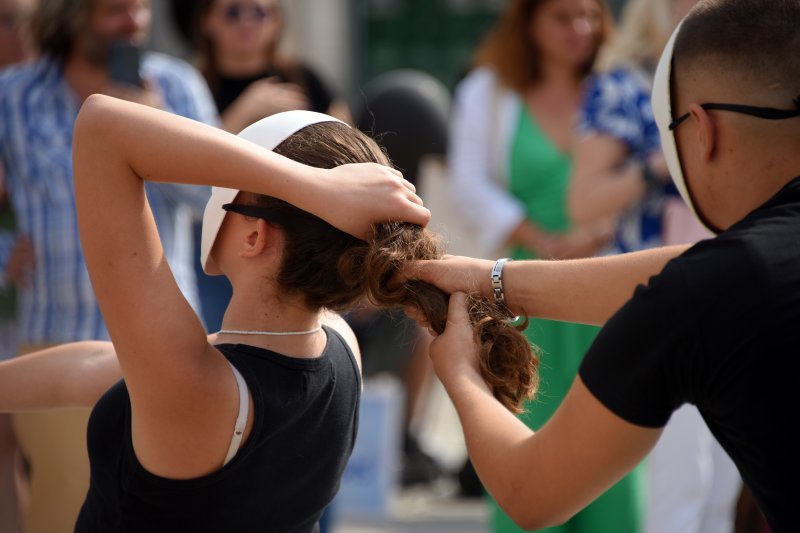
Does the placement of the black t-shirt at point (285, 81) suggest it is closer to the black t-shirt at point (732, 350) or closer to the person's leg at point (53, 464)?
the person's leg at point (53, 464)

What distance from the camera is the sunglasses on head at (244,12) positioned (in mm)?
4906

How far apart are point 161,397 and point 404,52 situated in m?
12.2

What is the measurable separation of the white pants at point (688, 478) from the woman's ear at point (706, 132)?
2097mm

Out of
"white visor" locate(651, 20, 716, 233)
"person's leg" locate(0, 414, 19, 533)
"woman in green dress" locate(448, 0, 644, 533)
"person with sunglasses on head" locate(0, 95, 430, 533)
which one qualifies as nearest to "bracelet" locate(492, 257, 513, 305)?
"person with sunglasses on head" locate(0, 95, 430, 533)

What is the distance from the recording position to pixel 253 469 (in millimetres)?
2047

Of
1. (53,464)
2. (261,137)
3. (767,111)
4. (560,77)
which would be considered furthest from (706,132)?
(560,77)

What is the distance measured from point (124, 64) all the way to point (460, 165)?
156 cm

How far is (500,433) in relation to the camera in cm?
205

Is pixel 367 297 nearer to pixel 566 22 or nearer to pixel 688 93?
pixel 688 93

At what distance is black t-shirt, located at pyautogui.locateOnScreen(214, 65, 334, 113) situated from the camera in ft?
16.3

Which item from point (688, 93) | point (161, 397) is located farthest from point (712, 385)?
point (161, 397)

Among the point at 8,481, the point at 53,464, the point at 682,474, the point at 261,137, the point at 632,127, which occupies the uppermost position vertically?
the point at 261,137

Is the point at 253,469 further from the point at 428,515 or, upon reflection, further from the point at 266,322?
the point at 428,515

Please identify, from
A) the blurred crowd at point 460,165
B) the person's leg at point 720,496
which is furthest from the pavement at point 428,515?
the person's leg at point 720,496
